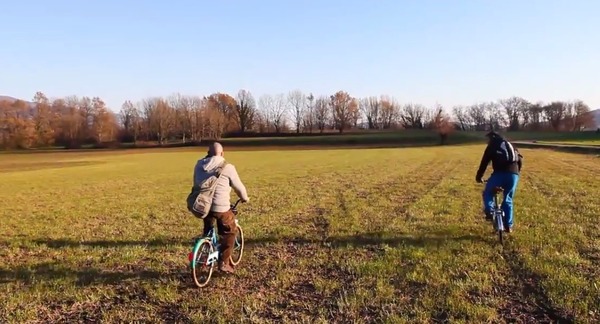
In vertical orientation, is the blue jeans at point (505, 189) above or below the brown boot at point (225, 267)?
above

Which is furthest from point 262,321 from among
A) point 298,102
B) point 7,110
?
point 298,102

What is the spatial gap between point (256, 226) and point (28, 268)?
17.0 feet

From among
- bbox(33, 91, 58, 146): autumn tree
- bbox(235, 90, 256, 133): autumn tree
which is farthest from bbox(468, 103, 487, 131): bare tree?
bbox(33, 91, 58, 146): autumn tree

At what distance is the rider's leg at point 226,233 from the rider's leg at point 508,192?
5.48 meters

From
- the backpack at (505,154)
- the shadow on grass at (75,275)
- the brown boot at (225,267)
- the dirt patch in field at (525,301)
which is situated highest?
the backpack at (505,154)

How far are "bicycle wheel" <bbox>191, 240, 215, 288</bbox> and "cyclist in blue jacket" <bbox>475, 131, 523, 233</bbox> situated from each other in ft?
18.7

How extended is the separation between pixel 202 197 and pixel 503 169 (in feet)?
19.6

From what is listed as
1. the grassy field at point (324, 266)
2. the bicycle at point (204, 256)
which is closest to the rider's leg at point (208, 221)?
the bicycle at point (204, 256)

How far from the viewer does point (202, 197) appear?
6.68 metres

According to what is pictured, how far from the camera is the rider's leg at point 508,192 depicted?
8.96 metres

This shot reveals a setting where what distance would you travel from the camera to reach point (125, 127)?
449 ft

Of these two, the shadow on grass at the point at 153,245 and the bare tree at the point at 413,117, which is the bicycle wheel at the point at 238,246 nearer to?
the shadow on grass at the point at 153,245

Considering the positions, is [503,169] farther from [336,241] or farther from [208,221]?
[208,221]

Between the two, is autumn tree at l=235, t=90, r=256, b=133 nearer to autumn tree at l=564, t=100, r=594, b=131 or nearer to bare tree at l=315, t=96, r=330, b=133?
bare tree at l=315, t=96, r=330, b=133
